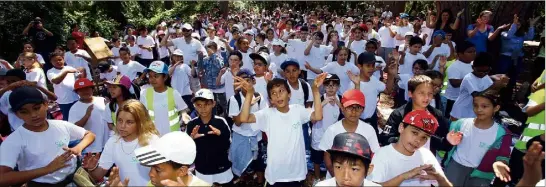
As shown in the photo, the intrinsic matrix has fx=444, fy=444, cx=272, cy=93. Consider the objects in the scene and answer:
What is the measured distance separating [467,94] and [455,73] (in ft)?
2.94

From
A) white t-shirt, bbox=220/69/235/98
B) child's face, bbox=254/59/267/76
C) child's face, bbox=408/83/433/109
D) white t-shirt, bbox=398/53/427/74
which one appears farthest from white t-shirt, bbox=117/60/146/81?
child's face, bbox=408/83/433/109

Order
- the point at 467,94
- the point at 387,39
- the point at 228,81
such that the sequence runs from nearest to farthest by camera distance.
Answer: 1. the point at 467,94
2. the point at 228,81
3. the point at 387,39

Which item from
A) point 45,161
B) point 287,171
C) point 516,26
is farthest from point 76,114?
point 516,26

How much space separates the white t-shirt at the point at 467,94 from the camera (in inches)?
227

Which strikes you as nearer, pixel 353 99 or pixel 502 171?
pixel 502 171

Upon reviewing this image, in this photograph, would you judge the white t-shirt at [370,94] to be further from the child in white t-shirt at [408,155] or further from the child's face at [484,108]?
the child in white t-shirt at [408,155]

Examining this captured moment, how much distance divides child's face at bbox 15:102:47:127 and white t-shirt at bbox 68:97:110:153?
1658 mm

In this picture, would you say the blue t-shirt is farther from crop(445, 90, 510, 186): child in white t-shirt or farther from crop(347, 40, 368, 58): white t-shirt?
crop(445, 90, 510, 186): child in white t-shirt

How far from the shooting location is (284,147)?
426 cm

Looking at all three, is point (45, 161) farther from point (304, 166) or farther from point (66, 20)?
point (66, 20)

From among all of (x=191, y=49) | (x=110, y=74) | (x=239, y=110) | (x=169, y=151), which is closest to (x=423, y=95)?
(x=239, y=110)

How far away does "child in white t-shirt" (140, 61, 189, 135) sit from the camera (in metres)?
5.17

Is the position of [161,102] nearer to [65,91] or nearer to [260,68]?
[260,68]

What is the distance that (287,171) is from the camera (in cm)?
429
